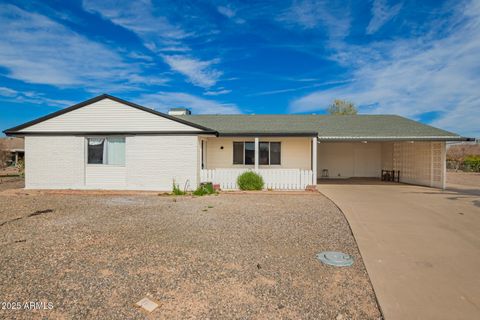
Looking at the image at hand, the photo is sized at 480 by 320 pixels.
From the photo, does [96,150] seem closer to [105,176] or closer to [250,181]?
[105,176]

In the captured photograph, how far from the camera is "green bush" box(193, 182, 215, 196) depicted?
11389 millimetres

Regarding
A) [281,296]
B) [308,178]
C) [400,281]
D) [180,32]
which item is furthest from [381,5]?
[281,296]

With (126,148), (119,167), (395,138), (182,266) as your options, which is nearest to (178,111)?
(126,148)

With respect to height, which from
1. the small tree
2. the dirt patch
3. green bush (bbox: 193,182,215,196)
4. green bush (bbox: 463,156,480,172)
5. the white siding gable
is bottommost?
the dirt patch

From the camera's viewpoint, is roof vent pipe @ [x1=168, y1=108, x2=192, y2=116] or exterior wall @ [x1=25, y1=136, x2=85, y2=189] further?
roof vent pipe @ [x1=168, y1=108, x2=192, y2=116]

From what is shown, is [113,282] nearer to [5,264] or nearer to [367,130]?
[5,264]

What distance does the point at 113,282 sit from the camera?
364cm

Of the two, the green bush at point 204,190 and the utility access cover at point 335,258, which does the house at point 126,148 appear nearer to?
the green bush at point 204,190

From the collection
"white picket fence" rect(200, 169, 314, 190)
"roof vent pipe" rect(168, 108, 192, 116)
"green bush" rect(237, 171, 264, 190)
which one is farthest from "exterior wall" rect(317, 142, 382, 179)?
"roof vent pipe" rect(168, 108, 192, 116)

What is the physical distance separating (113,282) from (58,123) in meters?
11.3

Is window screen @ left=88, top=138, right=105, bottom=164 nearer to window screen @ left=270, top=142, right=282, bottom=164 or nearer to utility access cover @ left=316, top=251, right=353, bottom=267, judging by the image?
window screen @ left=270, top=142, right=282, bottom=164

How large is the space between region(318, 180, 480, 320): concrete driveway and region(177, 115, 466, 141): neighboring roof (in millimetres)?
5312

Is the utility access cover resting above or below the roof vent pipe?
below

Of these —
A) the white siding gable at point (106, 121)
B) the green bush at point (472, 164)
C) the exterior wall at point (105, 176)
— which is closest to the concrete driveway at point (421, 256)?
the white siding gable at point (106, 121)
